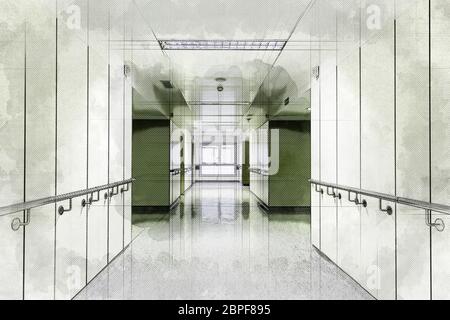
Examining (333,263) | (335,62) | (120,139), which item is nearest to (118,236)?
(120,139)

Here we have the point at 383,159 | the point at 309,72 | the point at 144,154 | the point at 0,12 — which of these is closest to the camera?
the point at 0,12

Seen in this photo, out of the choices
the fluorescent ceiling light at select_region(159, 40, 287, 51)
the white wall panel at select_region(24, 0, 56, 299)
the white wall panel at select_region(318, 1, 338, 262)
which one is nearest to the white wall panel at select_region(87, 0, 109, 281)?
the white wall panel at select_region(24, 0, 56, 299)

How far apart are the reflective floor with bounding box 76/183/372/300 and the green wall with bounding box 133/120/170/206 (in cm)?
189

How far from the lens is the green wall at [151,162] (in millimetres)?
7355

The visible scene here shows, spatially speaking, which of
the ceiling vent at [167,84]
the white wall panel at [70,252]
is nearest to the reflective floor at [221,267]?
the white wall panel at [70,252]

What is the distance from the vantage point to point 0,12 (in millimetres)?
1795

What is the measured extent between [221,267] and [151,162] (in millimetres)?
4676

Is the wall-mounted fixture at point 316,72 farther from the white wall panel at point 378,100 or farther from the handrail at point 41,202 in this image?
the handrail at point 41,202

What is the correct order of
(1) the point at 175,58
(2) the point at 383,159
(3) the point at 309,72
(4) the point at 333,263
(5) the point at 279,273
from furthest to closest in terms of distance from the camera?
1. (1) the point at 175,58
2. (3) the point at 309,72
3. (4) the point at 333,263
4. (5) the point at 279,273
5. (2) the point at 383,159

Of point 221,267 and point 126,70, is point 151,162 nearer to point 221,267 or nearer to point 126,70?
point 126,70

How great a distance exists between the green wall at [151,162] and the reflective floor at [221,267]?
189cm

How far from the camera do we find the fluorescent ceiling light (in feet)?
14.3
